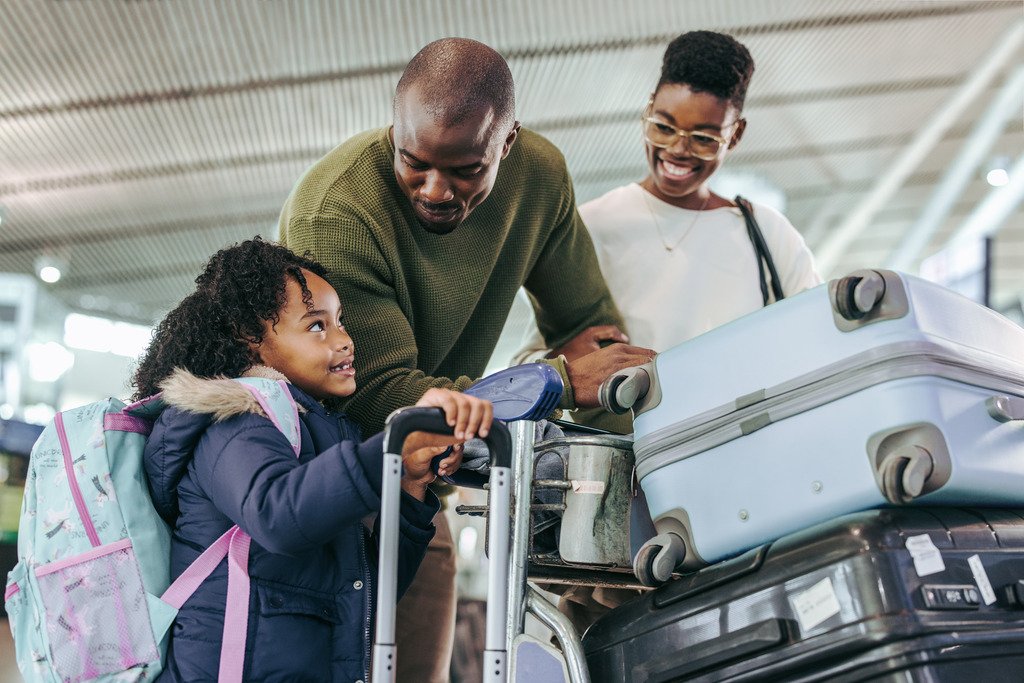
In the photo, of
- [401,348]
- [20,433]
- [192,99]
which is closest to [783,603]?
[401,348]

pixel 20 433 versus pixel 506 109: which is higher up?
pixel 506 109

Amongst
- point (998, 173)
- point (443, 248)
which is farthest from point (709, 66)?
point (998, 173)

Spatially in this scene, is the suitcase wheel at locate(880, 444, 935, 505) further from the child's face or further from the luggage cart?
the child's face

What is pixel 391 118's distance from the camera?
711 centimetres

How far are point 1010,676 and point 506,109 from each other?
155 cm

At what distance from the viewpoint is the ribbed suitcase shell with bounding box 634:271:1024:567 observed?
166 cm

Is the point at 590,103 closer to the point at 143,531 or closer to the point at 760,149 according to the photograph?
the point at 760,149

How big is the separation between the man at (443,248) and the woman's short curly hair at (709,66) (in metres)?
0.47

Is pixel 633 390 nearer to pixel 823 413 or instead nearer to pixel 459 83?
pixel 823 413

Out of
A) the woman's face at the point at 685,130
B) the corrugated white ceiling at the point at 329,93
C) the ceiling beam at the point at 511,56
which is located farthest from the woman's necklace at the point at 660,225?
the ceiling beam at the point at 511,56

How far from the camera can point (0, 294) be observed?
31.0 feet

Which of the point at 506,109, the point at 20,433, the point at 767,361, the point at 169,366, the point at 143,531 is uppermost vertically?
the point at 506,109

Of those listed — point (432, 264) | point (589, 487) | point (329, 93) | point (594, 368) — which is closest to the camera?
point (589, 487)

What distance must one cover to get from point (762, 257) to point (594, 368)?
845 mm
